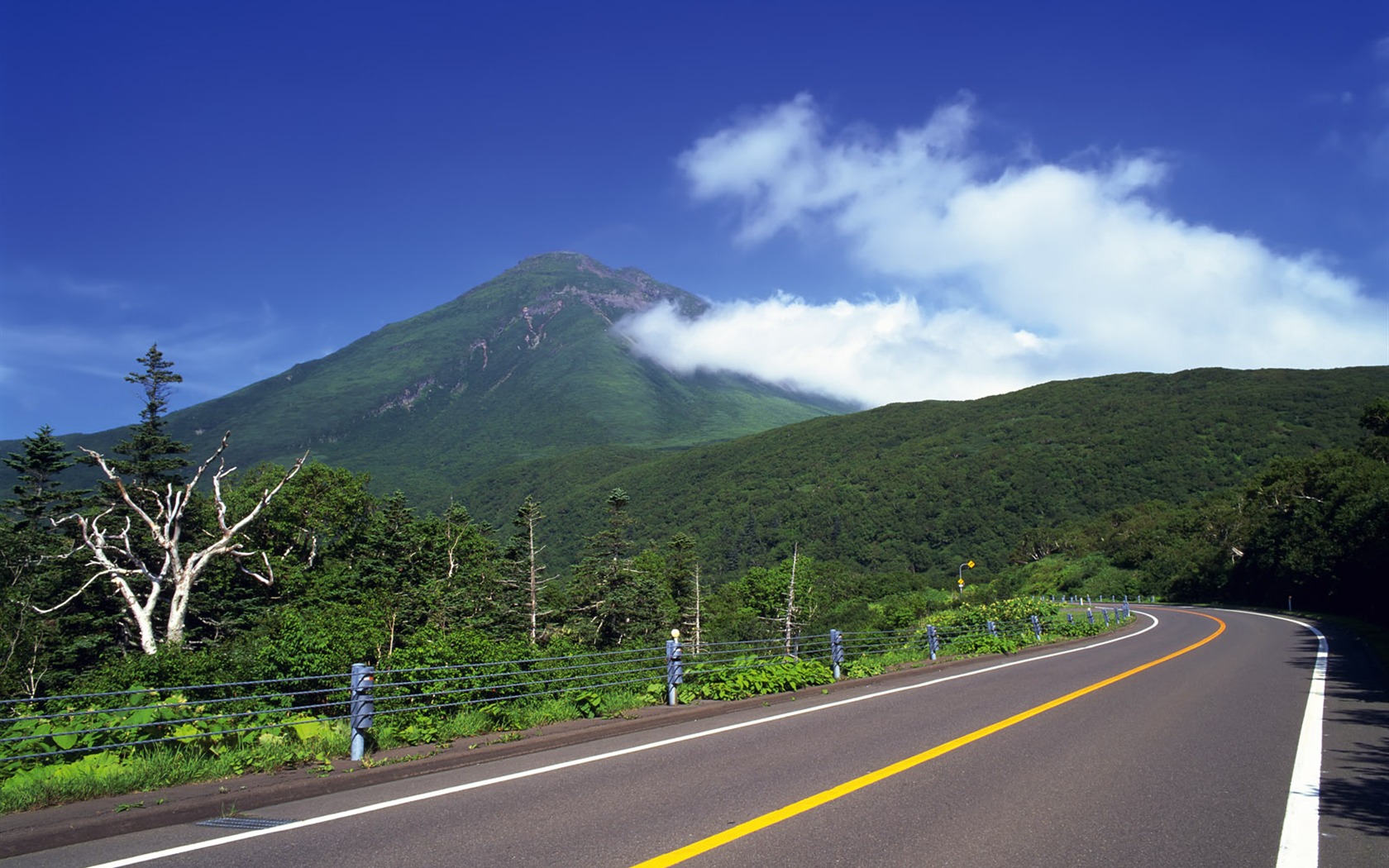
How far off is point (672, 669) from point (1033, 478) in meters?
166

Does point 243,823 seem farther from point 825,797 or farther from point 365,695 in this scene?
point 825,797

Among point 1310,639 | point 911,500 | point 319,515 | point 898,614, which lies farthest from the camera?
point 911,500

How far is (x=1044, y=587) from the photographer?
86.6 m

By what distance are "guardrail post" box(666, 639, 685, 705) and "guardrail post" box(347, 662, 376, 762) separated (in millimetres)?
4702

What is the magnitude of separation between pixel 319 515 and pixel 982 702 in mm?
44545

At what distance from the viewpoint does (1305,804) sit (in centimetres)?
571

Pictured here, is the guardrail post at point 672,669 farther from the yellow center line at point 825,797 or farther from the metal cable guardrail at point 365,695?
the yellow center line at point 825,797

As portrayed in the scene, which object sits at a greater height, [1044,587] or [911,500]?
[911,500]

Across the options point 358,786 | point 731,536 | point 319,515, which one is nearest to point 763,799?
point 358,786

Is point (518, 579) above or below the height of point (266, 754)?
below

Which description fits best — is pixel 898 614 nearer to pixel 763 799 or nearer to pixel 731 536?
pixel 763 799

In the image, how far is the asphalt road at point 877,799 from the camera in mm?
4738

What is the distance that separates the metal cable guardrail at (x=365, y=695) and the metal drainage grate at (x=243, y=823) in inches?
39.3

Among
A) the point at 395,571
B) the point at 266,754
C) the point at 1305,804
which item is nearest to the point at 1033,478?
the point at 395,571
